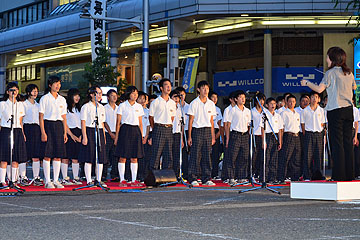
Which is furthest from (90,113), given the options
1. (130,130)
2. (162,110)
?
(162,110)

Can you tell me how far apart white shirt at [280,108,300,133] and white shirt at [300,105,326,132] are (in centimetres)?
22

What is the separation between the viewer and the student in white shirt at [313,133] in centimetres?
1548

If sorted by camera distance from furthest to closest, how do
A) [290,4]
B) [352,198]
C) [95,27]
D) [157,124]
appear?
[95,27] → [290,4] → [157,124] → [352,198]

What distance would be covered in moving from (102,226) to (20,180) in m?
7.61

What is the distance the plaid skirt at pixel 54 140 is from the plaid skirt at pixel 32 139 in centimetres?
128

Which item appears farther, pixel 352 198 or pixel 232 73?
pixel 232 73

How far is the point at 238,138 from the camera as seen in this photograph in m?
14.5

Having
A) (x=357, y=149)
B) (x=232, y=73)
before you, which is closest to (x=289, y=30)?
(x=232, y=73)

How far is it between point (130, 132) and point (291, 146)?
13.1ft

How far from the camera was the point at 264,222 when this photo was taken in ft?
24.3

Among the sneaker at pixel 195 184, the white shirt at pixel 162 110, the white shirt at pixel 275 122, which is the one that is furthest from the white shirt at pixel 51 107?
the white shirt at pixel 275 122

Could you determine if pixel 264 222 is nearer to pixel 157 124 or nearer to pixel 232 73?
pixel 157 124

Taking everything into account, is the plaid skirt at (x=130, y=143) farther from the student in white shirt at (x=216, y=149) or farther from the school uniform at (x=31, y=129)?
the student in white shirt at (x=216, y=149)

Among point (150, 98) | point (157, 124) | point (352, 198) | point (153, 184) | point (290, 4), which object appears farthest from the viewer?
point (290, 4)
